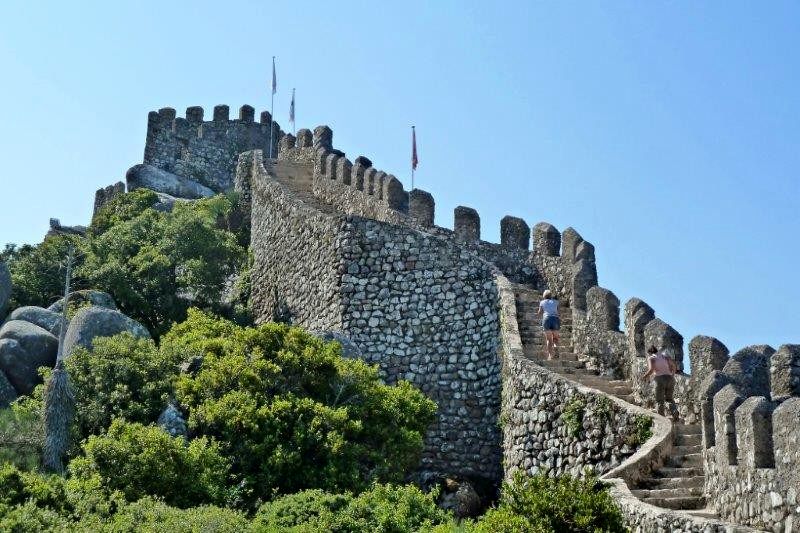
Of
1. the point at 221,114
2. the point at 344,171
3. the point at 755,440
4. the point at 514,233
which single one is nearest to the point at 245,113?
the point at 221,114

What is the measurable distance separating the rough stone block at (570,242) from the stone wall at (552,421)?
143 centimetres

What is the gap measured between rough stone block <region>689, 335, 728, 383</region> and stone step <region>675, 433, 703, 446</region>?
77cm

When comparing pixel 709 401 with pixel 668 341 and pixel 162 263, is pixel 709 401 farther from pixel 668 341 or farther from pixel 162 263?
pixel 162 263

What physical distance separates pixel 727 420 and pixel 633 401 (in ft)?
19.0

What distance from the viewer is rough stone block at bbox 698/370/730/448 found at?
15594 millimetres

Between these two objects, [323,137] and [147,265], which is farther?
[323,137]

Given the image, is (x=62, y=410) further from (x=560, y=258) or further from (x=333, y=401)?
(x=560, y=258)

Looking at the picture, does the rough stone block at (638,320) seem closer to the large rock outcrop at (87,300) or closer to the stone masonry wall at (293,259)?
the stone masonry wall at (293,259)

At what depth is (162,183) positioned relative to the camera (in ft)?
140

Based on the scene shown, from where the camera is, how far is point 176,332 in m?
25.4

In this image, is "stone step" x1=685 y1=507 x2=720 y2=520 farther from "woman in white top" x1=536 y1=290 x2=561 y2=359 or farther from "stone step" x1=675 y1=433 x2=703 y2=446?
"woman in white top" x1=536 y1=290 x2=561 y2=359

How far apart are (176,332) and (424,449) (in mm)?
5226

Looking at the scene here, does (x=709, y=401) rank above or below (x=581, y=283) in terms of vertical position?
below

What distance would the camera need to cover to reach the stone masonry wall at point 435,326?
961 inches
